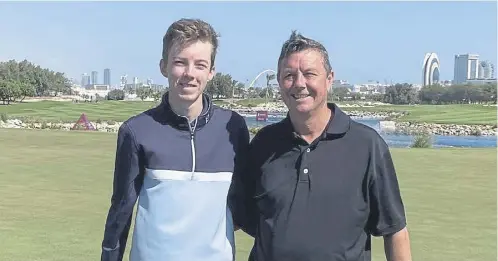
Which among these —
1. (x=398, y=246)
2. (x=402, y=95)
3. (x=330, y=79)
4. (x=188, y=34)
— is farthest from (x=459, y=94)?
(x=188, y=34)

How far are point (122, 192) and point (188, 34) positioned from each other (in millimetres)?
798

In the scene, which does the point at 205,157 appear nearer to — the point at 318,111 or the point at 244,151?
the point at 244,151

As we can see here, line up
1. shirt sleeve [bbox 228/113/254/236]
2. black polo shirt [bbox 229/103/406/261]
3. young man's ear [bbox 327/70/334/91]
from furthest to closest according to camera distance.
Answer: shirt sleeve [bbox 228/113/254/236], young man's ear [bbox 327/70/334/91], black polo shirt [bbox 229/103/406/261]

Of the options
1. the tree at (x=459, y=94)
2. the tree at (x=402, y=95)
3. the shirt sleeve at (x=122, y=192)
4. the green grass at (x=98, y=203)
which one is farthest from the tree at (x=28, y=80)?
the shirt sleeve at (x=122, y=192)

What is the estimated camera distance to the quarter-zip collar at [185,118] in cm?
308

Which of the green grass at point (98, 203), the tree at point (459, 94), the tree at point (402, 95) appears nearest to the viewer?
the green grass at point (98, 203)

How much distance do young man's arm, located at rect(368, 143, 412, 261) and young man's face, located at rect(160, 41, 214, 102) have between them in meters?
0.86

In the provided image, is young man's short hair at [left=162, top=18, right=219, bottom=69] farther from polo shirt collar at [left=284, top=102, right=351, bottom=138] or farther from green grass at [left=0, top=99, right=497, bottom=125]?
green grass at [left=0, top=99, right=497, bottom=125]

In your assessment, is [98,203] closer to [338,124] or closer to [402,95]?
[338,124]

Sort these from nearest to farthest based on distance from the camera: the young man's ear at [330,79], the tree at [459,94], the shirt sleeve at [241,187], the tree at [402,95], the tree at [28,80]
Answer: the young man's ear at [330,79] < the shirt sleeve at [241,187] < the tree at [28,80] < the tree at [459,94] < the tree at [402,95]

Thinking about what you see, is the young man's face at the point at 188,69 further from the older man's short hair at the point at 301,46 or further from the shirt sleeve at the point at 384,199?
the shirt sleeve at the point at 384,199

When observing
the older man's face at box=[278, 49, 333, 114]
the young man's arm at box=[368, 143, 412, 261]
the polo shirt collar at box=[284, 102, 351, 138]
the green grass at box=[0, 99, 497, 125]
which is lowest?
the green grass at box=[0, 99, 497, 125]

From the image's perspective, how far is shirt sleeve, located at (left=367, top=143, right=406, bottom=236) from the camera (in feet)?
9.57

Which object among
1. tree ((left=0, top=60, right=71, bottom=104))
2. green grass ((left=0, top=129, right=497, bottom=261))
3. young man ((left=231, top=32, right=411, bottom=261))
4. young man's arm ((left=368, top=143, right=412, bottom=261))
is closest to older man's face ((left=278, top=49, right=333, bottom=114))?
young man ((left=231, top=32, right=411, bottom=261))
